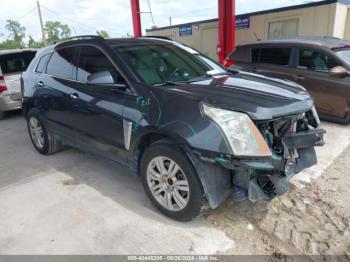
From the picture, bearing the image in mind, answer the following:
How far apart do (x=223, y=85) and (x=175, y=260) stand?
→ 1.68 m

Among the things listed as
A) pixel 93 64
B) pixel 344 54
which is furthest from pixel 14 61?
pixel 344 54

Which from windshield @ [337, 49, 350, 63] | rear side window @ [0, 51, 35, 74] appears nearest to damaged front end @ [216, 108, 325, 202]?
windshield @ [337, 49, 350, 63]

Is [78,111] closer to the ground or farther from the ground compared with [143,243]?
farther from the ground

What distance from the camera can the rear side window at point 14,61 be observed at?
6.98m

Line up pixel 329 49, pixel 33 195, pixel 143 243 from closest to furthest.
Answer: pixel 143 243, pixel 33 195, pixel 329 49

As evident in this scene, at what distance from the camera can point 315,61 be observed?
5.68 metres

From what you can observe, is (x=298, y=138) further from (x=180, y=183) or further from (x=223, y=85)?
(x=180, y=183)

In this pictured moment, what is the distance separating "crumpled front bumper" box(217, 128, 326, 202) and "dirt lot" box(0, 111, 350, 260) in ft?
1.41

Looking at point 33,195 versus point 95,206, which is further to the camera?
point 33,195

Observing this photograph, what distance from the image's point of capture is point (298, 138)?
274 centimetres

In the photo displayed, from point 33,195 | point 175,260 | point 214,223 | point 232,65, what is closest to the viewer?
point 175,260

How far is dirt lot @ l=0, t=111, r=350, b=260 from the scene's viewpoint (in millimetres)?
2570

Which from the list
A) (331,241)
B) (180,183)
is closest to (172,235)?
(180,183)

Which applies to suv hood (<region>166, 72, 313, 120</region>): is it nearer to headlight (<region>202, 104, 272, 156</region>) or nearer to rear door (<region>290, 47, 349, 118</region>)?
headlight (<region>202, 104, 272, 156</region>)
